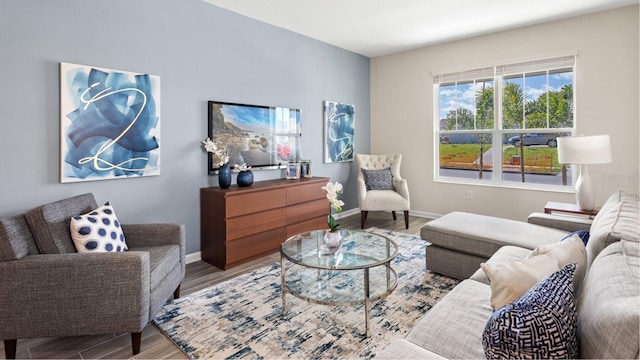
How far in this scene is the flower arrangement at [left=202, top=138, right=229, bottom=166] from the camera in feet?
11.3

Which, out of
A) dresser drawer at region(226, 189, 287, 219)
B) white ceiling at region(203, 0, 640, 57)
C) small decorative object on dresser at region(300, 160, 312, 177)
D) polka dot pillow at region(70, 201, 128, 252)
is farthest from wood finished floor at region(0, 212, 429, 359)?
white ceiling at region(203, 0, 640, 57)

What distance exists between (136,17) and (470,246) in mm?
3471

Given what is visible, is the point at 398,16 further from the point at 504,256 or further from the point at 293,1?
the point at 504,256

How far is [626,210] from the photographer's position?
6.35ft

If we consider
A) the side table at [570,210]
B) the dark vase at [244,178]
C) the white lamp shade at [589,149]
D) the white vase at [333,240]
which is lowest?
the white vase at [333,240]

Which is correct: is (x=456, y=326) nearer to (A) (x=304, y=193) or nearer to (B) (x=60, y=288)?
(B) (x=60, y=288)

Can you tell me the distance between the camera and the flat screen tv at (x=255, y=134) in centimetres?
362

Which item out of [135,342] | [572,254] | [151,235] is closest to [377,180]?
[151,235]

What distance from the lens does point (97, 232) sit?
2180mm

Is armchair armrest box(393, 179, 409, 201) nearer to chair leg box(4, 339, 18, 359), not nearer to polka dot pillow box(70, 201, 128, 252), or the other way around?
polka dot pillow box(70, 201, 128, 252)

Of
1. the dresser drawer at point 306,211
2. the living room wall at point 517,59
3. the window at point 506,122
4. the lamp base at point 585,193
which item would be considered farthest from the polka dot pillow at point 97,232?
the window at point 506,122

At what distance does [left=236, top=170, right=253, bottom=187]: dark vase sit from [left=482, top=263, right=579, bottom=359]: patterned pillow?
285 centimetres

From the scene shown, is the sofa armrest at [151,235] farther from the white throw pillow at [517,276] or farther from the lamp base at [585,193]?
the lamp base at [585,193]

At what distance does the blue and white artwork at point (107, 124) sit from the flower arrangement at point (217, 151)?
0.48m
